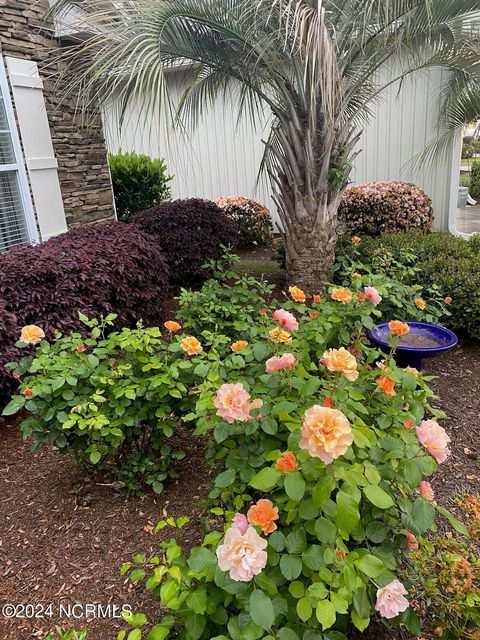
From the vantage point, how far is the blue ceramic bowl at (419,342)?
3061mm

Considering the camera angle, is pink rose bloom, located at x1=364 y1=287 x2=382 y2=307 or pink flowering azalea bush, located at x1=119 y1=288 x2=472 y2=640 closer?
pink flowering azalea bush, located at x1=119 y1=288 x2=472 y2=640

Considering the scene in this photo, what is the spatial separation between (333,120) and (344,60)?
0.54m

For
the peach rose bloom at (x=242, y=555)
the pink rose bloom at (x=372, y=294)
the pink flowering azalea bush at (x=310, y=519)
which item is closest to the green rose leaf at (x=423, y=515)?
the pink flowering azalea bush at (x=310, y=519)

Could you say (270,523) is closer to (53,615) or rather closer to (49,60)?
(53,615)

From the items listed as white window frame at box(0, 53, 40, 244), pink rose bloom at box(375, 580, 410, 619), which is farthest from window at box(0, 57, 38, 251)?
pink rose bloom at box(375, 580, 410, 619)

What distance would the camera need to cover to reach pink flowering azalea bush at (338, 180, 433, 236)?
6.22 meters

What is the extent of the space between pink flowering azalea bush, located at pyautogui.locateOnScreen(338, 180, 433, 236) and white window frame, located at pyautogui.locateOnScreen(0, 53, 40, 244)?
12.3ft

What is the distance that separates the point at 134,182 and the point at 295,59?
3.92m

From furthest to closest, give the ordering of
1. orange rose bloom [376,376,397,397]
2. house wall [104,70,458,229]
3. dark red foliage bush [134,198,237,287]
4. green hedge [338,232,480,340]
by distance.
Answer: house wall [104,70,458,229] → dark red foliage bush [134,198,237,287] → green hedge [338,232,480,340] → orange rose bloom [376,376,397,397]

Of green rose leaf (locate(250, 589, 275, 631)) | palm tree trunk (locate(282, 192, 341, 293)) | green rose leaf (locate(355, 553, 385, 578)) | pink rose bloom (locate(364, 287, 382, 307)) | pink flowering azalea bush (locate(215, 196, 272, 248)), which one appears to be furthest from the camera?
pink flowering azalea bush (locate(215, 196, 272, 248))

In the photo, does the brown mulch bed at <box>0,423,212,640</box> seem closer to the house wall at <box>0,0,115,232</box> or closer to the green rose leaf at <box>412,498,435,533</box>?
the green rose leaf at <box>412,498,435,533</box>

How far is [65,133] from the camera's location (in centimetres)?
517

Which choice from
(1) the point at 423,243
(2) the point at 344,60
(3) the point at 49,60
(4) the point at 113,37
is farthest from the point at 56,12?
(1) the point at 423,243

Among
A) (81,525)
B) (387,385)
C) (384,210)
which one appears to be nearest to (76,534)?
(81,525)
